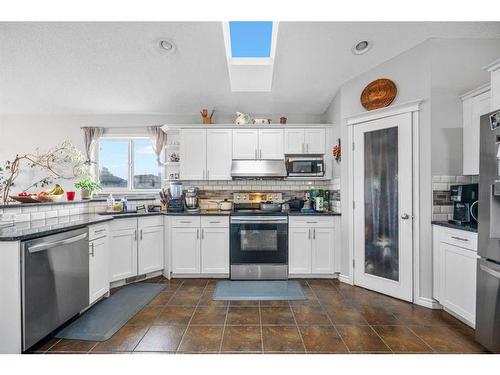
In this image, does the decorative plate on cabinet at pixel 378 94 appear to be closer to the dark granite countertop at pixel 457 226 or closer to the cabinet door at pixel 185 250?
the dark granite countertop at pixel 457 226

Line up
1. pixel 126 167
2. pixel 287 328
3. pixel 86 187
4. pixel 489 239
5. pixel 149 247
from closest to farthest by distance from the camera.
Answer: pixel 489 239 < pixel 287 328 < pixel 149 247 < pixel 86 187 < pixel 126 167

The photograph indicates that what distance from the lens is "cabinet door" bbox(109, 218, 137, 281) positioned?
3244mm

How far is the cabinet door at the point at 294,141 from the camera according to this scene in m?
4.12

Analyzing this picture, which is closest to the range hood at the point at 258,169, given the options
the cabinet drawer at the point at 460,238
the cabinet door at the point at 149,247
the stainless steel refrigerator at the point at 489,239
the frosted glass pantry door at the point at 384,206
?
the frosted glass pantry door at the point at 384,206

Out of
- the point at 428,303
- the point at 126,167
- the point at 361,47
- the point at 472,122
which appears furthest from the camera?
the point at 126,167

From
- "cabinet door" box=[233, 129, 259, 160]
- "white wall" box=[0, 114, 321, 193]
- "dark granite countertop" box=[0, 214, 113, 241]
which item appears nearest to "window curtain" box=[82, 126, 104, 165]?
"white wall" box=[0, 114, 321, 193]

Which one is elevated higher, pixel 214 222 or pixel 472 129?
pixel 472 129

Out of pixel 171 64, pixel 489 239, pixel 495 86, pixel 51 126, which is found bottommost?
pixel 489 239

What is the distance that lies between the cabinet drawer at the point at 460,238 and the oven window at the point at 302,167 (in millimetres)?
1915

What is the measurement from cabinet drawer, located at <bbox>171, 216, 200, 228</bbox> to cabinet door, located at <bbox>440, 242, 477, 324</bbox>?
9.49ft

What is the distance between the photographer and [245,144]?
412cm

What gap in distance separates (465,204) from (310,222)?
172 centimetres

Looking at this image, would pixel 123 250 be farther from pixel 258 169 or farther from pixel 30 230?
pixel 258 169

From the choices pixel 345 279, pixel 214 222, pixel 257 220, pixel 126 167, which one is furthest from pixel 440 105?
pixel 126 167
